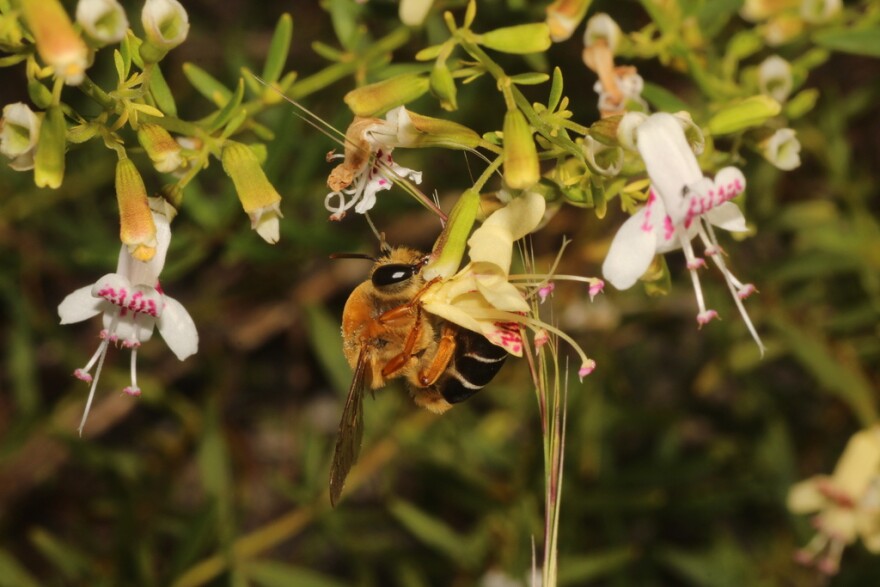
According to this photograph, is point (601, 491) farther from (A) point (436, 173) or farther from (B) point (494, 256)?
(B) point (494, 256)

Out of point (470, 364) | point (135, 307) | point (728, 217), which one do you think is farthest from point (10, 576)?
point (728, 217)

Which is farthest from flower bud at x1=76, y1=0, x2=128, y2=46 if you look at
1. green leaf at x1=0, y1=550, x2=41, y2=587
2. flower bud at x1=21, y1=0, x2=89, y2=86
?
green leaf at x1=0, y1=550, x2=41, y2=587

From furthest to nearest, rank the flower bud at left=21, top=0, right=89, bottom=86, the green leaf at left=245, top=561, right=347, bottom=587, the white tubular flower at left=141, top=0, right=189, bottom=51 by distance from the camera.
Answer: the green leaf at left=245, top=561, right=347, bottom=587 → the white tubular flower at left=141, top=0, right=189, bottom=51 → the flower bud at left=21, top=0, right=89, bottom=86

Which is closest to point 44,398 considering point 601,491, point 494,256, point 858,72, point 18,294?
point 18,294

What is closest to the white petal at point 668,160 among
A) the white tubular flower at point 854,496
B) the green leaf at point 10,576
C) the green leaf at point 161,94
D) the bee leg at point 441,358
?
the bee leg at point 441,358

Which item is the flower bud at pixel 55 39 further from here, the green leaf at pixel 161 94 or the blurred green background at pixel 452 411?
the blurred green background at pixel 452 411

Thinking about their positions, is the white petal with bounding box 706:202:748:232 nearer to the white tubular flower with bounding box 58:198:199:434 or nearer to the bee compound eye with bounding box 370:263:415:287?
the bee compound eye with bounding box 370:263:415:287
